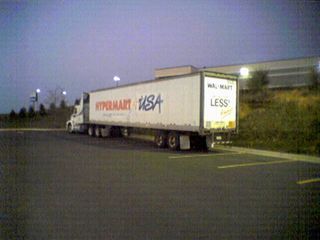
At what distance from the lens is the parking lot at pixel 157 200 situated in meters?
5.42

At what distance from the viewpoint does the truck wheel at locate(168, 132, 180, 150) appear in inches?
699

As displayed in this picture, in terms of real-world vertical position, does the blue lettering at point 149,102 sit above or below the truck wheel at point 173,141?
above

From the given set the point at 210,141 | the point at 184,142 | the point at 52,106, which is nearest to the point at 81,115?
the point at 184,142

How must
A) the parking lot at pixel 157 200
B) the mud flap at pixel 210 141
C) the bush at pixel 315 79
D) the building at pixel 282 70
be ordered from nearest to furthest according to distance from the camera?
the parking lot at pixel 157 200, the mud flap at pixel 210 141, the bush at pixel 315 79, the building at pixel 282 70

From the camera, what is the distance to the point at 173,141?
59.3 feet

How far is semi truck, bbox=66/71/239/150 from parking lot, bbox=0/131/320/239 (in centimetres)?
426

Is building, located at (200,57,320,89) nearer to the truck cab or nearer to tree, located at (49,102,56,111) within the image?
the truck cab

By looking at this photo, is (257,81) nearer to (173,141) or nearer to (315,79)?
(315,79)

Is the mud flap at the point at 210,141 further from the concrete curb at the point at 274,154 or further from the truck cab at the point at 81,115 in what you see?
the truck cab at the point at 81,115

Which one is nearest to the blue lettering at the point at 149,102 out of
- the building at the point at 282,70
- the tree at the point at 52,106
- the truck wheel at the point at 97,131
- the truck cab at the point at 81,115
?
the truck wheel at the point at 97,131

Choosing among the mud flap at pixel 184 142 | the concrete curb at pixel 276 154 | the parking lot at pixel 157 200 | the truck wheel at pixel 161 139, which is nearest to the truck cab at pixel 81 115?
the truck wheel at pixel 161 139

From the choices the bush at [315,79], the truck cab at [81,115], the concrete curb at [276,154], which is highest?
the bush at [315,79]

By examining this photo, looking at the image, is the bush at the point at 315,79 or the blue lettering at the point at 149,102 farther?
the bush at the point at 315,79

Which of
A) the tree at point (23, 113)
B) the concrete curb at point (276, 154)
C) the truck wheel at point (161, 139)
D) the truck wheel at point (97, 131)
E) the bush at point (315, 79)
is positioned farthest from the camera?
the tree at point (23, 113)
